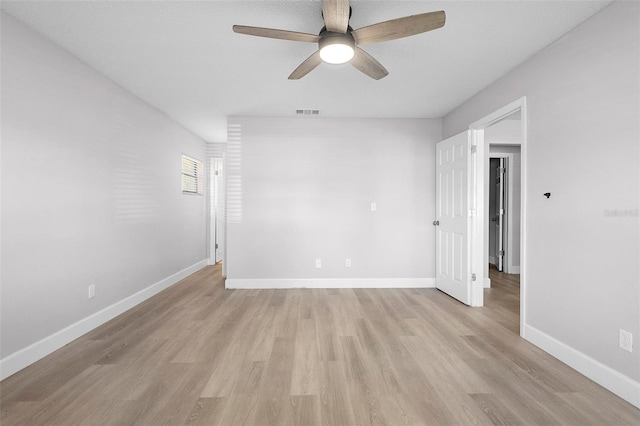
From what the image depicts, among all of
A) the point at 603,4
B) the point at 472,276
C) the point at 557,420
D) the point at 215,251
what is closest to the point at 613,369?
the point at 557,420

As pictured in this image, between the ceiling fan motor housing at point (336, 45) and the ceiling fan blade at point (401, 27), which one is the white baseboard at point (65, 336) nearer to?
the ceiling fan motor housing at point (336, 45)

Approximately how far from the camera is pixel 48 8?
186 centimetres

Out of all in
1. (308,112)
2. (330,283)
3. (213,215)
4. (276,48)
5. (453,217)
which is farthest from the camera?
(213,215)

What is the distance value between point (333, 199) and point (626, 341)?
10.1ft

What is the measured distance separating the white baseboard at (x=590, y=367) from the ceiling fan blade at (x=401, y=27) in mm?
2404

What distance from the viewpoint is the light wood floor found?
1543 mm

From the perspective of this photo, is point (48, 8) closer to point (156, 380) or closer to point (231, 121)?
point (231, 121)

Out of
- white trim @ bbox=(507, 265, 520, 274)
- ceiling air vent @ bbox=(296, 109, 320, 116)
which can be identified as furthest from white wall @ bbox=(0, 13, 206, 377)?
white trim @ bbox=(507, 265, 520, 274)

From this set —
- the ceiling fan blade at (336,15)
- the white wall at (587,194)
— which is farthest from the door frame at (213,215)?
the white wall at (587,194)

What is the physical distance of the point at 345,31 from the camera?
169 centimetres

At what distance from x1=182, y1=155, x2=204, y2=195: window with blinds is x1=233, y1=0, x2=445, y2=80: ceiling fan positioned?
11.6 feet

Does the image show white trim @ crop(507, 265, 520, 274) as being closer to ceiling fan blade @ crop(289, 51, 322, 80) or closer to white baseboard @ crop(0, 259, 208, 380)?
ceiling fan blade @ crop(289, 51, 322, 80)

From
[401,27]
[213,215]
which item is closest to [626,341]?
[401,27]

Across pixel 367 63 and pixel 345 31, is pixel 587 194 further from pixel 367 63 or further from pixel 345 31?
pixel 345 31
